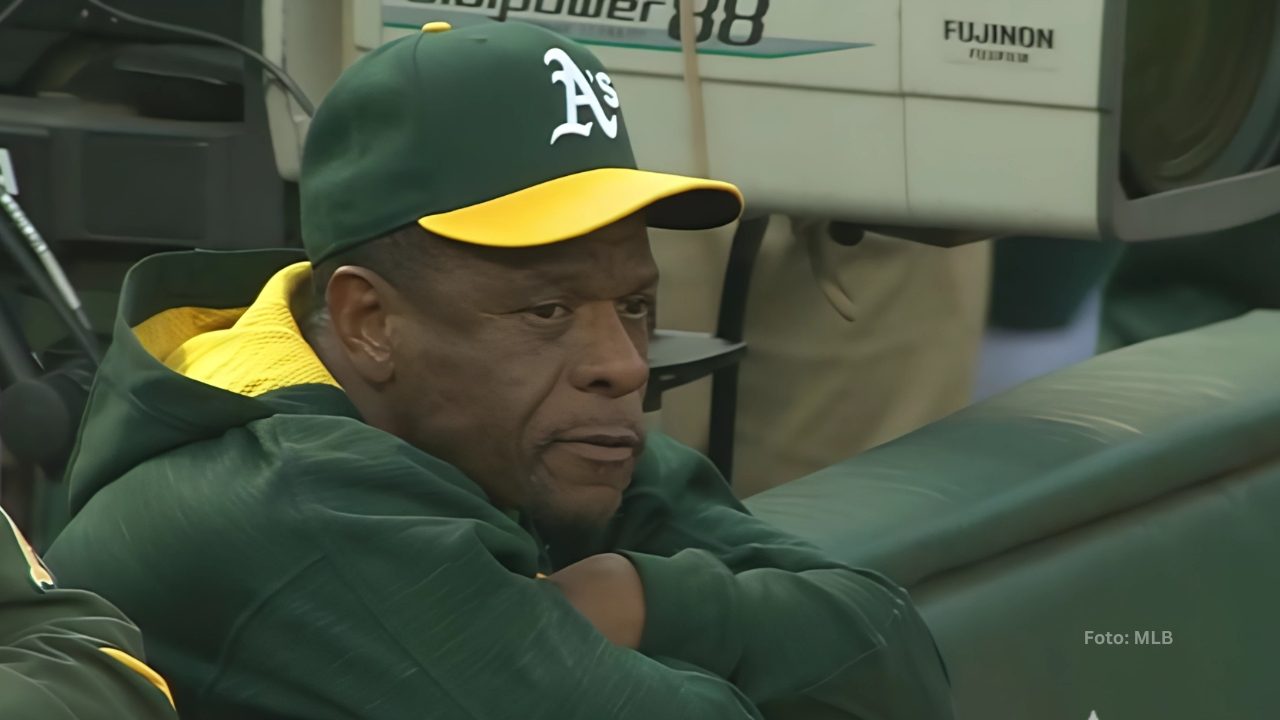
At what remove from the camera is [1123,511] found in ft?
6.12

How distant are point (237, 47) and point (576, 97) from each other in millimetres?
848

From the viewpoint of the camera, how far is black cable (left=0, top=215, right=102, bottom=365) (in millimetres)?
1735

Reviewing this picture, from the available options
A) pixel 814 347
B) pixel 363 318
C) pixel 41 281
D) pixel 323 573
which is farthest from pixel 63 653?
pixel 814 347

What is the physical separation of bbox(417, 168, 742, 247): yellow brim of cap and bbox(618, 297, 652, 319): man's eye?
0.18ft

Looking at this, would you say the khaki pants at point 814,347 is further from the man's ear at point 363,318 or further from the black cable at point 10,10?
the man's ear at point 363,318

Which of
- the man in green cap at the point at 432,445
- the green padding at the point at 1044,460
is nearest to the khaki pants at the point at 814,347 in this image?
the green padding at the point at 1044,460

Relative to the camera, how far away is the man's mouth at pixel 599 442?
1.06 metres

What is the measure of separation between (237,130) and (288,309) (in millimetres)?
835

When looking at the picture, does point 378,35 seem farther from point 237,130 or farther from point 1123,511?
point 1123,511

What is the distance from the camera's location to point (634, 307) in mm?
1089

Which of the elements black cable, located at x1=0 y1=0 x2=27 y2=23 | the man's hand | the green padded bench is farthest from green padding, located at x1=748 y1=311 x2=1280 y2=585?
black cable, located at x1=0 y1=0 x2=27 y2=23

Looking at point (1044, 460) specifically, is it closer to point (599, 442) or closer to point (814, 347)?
point (814, 347)

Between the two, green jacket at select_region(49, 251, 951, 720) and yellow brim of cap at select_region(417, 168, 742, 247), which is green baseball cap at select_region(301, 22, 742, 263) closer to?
yellow brim of cap at select_region(417, 168, 742, 247)

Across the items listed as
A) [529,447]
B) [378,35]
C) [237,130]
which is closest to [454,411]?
[529,447]
